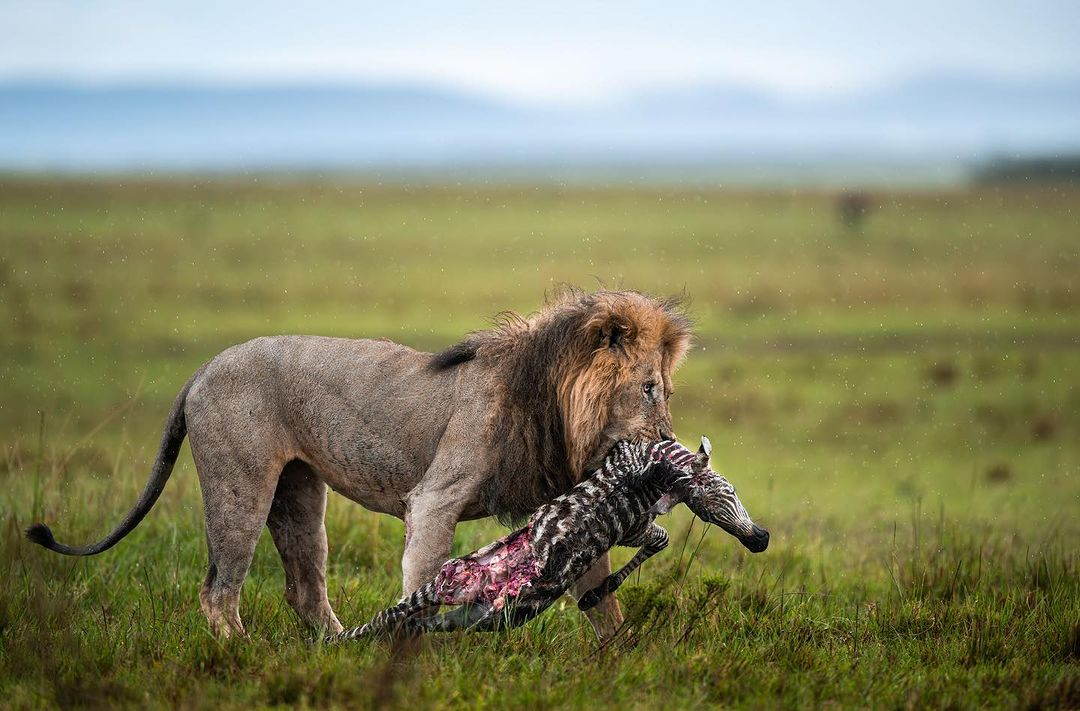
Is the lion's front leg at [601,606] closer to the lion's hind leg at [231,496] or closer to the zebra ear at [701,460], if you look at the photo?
the zebra ear at [701,460]

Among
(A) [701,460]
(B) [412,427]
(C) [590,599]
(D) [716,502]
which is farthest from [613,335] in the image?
(C) [590,599]

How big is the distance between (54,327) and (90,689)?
2020 centimetres

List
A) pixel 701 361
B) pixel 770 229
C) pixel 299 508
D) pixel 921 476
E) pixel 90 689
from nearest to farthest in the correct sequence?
pixel 90 689 < pixel 299 508 < pixel 921 476 < pixel 701 361 < pixel 770 229

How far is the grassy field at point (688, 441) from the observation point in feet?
16.2

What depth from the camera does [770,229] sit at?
48281 mm

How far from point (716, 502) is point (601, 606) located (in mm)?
1023

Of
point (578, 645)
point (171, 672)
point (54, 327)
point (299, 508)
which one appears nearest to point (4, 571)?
point (299, 508)

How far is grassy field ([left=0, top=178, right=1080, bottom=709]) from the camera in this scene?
495 centimetres

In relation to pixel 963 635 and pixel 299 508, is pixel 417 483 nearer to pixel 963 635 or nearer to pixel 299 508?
pixel 299 508

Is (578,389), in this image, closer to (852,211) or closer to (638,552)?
(638,552)

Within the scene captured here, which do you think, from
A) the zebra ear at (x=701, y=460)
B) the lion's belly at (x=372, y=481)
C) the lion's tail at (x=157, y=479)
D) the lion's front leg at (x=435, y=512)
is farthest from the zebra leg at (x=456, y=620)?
the lion's tail at (x=157, y=479)

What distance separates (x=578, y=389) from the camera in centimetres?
550

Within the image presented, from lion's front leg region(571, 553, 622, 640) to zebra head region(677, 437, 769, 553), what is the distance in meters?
0.70

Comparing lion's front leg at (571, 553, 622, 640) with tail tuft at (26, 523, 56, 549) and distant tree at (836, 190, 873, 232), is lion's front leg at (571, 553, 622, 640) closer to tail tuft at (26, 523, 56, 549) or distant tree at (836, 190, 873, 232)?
tail tuft at (26, 523, 56, 549)
